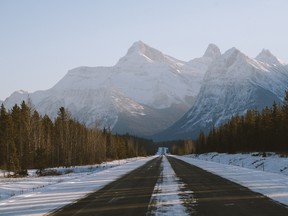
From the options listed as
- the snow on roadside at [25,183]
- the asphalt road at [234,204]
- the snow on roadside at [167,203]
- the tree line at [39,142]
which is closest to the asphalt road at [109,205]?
the snow on roadside at [167,203]

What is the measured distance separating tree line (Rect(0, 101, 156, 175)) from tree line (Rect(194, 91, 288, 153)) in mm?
34208

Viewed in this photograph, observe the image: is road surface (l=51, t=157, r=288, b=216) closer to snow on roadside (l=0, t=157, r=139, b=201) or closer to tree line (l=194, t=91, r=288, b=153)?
snow on roadside (l=0, t=157, r=139, b=201)

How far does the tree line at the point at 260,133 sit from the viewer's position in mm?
83062

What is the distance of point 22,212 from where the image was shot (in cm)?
1518

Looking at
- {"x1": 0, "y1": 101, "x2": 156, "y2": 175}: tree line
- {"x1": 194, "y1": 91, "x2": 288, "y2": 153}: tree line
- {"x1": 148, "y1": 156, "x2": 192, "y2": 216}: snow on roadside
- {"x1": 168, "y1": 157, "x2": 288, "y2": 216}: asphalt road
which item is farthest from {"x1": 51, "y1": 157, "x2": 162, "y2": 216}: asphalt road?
{"x1": 194, "y1": 91, "x2": 288, "y2": 153}: tree line

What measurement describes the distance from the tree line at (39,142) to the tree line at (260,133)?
34.2m

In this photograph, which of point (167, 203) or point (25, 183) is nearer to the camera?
point (167, 203)

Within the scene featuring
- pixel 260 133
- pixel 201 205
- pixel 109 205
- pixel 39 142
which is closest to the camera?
pixel 201 205

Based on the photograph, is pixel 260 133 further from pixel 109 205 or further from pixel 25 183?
pixel 109 205

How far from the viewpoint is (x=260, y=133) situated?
306 ft

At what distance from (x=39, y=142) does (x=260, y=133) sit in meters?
47.3

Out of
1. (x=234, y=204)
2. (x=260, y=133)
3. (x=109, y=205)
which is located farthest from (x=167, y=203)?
(x=260, y=133)

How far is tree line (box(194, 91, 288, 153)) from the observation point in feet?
273

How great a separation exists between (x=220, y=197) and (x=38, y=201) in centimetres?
764
